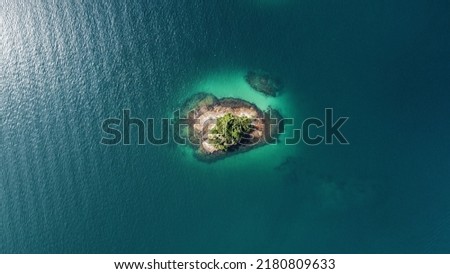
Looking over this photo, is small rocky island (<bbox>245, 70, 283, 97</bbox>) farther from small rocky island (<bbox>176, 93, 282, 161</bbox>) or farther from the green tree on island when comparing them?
the green tree on island

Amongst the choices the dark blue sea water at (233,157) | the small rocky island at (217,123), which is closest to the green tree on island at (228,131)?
the small rocky island at (217,123)

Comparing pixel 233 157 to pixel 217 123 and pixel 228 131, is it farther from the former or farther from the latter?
pixel 217 123

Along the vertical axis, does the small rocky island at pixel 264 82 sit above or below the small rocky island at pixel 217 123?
above

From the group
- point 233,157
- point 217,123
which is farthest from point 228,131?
point 233,157

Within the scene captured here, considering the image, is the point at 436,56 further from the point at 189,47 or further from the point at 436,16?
the point at 189,47

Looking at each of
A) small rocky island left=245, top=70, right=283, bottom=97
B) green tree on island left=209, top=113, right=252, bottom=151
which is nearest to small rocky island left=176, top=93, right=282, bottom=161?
green tree on island left=209, top=113, right=252, bottom=151

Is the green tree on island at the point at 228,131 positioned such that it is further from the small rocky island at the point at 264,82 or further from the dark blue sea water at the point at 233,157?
the small rocky island at the point at 264,82
